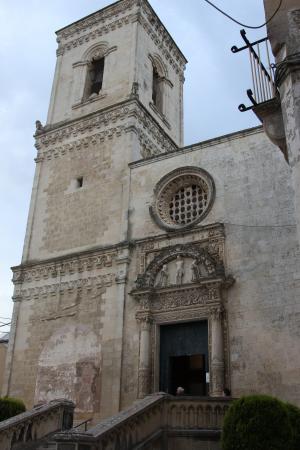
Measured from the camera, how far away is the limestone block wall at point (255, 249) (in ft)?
44.4

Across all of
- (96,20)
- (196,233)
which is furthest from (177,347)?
(96,20)

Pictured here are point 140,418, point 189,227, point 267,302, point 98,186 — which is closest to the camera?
point 140,418

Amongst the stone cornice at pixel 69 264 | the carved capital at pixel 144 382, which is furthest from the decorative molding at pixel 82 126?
the carved capital at pixel 144 382

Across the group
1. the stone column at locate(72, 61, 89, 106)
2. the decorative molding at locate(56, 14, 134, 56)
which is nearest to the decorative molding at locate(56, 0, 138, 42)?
the decorative molding at locate(56, 14, 134, 56)

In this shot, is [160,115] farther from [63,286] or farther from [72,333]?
[72,333]

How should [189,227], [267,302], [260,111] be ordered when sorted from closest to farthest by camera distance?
1. [260,111]
2. [267,302]
3. [189,227]

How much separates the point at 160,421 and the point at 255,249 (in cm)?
605

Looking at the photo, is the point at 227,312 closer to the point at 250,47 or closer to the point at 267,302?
the point at 267,302

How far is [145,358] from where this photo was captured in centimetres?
1541

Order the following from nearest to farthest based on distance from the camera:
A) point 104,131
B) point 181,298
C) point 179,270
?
point 181,298, point 179,270, point 104,131

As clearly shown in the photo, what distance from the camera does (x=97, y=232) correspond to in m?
19.0

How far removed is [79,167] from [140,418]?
12.8 meters

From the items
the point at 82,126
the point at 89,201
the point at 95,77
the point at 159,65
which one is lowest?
the point at 89,201

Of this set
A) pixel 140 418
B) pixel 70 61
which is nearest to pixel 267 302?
pixel 140 418
